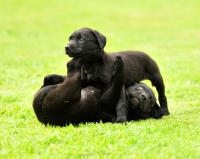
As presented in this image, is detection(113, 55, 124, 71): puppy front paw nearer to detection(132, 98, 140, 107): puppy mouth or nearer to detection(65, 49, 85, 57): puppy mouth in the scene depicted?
detection(65, 49, 85, 57): puppy mouth

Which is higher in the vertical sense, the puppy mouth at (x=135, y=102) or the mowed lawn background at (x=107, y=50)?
the puppy mouth at (x=135, y=102)

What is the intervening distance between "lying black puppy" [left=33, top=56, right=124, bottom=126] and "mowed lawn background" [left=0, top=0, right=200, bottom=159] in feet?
0.78

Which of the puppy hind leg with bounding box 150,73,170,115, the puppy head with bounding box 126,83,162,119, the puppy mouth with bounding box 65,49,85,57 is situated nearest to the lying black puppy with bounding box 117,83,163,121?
the puppy head with bounding box 126,83,162,119

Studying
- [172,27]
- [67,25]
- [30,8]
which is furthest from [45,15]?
[172,27]

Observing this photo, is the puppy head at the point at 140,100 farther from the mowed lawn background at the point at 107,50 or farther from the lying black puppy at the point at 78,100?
the mowed lawn background at the point at 107,50

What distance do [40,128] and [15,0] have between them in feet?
101

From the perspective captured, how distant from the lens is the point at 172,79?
13.3 meters

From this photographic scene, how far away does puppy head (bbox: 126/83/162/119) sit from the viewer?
7605 mm

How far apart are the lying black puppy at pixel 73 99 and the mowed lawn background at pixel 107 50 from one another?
0.24m

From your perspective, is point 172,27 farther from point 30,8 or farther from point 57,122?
point 57,122

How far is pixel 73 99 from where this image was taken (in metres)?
6.81

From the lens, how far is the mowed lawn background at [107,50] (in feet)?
18.7

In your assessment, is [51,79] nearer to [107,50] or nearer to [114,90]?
[114,90]

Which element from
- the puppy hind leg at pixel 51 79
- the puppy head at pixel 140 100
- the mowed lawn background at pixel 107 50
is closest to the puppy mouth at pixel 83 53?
the puppy hind leg at pixel 51 79
